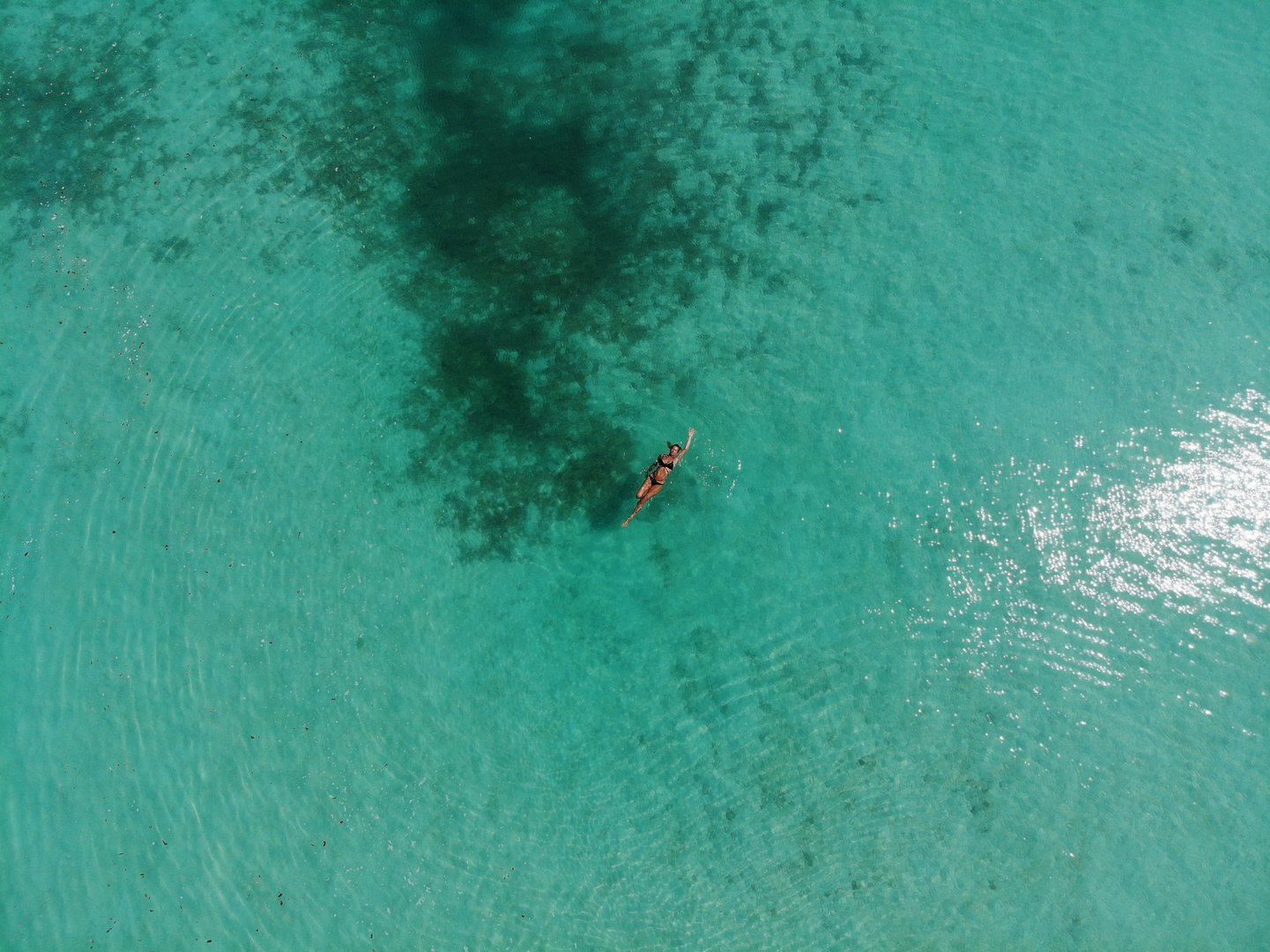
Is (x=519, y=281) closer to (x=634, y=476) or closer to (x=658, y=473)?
(x=634, y=476)

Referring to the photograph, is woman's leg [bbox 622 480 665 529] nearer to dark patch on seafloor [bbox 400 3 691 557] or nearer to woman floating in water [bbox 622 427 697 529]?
woman floating in water [bbox 622 427 697 529]

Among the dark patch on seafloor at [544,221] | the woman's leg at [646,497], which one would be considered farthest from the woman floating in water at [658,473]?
the dark patch on seafloor at [544,221]

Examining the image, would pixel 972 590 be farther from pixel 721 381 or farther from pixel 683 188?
pixel 683 188

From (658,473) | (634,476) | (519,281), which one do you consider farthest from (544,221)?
(658,473)

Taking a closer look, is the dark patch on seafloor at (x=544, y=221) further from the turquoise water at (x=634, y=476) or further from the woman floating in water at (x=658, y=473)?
the woman floating in water at (x=658, y=473)

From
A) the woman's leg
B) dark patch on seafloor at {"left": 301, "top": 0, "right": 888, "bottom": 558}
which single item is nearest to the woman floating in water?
the woman's leg

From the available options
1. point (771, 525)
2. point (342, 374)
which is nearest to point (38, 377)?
point (342, 374)
